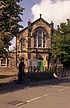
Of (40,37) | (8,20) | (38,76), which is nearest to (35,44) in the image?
(40,37)

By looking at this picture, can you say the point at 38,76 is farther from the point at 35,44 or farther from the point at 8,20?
the point at 35,44

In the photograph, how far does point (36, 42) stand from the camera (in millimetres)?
56688

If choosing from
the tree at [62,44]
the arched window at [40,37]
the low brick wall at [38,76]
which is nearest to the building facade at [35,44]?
the arched window at [40,37]

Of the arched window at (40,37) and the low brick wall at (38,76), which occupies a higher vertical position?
the arched window at (40,37)

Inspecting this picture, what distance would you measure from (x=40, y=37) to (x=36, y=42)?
1.37m

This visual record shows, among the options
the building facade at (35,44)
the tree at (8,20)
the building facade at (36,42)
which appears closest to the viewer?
the tree at (8,20)

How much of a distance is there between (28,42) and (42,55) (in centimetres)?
376

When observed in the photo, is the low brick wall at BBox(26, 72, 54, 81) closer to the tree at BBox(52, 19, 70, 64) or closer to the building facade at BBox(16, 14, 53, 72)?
the tree at BBox(52, 19, 70, 64)

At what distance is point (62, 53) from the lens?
51125 mm

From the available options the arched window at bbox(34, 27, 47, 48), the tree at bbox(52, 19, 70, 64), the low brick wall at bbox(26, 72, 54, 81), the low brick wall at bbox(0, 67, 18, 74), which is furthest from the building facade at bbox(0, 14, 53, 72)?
the low brick wall at bbox(26, 72, 54, 81)

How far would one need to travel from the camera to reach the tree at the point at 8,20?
24.1 meters

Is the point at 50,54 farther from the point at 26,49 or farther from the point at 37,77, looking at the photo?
the point at 37,77

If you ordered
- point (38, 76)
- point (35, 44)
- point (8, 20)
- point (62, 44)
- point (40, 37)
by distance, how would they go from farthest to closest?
1. point (40, 37)
2. point (35, 44)
3. point (62, 44)
4. point (38, 76)
5. point (8, 20)

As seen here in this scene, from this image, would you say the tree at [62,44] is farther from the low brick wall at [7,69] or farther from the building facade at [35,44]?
the low brick wall at [7,69]
